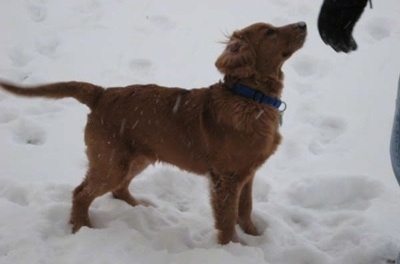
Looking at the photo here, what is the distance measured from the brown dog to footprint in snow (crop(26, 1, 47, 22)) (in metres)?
3.17

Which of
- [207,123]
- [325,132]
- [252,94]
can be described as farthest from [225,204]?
[325,132]

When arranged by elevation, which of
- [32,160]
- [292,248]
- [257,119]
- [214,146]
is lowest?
[32,160]

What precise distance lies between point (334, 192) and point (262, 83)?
1066mm

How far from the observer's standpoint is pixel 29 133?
4.07 meters

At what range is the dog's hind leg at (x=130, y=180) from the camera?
3116 millimetres

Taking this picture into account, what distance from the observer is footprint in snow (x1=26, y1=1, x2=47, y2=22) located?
5.81 meters

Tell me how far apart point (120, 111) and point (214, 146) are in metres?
0.60

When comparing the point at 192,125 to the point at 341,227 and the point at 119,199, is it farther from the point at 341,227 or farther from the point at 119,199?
the point at 341,227

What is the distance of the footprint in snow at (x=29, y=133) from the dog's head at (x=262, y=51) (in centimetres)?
185

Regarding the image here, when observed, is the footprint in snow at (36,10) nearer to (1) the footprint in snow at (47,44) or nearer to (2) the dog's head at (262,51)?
(1) the footprint in snow at (47,44)

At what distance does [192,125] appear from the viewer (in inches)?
117

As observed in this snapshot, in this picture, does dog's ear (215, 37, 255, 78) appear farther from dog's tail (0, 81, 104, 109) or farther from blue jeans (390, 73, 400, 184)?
blue jeans (390, 73, 400, 184)

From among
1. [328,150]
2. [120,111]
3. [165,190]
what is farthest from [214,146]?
[328,150]

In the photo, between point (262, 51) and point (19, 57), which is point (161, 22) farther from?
point (262, 51)
